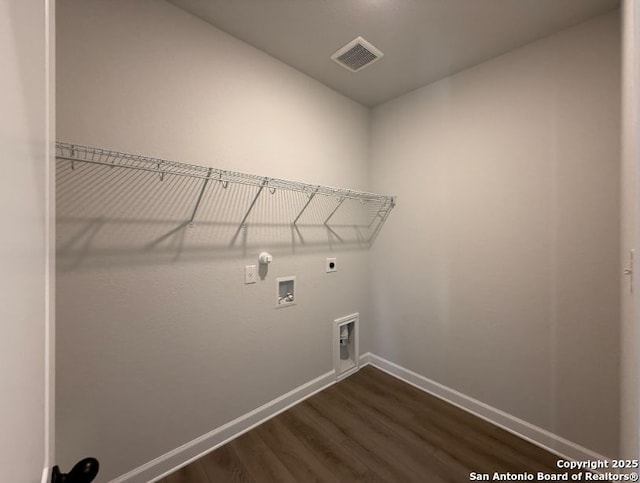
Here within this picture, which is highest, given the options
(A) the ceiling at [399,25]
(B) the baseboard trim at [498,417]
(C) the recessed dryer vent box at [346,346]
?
(A) the ceiling at [399,25]

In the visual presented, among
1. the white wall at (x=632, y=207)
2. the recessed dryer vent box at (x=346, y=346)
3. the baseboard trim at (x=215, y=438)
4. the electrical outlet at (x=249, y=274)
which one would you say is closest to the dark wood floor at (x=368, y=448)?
the baseboard trim at (x=215, y=438)

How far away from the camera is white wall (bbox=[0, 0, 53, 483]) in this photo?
9.3 inches

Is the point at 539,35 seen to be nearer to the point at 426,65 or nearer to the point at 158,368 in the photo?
the point at 426,65

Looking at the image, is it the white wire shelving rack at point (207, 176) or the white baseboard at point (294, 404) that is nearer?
the white wire shelving rack at point (207, 176)

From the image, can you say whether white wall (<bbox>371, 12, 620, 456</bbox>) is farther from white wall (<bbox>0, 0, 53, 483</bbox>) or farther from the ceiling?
white wall (<bbox>0, 0, 53, 483</bbox>)

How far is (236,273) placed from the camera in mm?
1716

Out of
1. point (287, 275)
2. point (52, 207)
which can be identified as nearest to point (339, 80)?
point (287, 275)

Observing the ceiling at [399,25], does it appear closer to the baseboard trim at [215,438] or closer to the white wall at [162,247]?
the white wall at [162,247]

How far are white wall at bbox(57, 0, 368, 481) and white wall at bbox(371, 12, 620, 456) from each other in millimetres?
1068

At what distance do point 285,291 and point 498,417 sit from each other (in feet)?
6.02

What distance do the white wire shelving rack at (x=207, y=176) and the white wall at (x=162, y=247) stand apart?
0.07m

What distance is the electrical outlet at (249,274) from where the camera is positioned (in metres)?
1.75

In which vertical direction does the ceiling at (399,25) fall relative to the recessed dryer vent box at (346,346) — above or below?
above

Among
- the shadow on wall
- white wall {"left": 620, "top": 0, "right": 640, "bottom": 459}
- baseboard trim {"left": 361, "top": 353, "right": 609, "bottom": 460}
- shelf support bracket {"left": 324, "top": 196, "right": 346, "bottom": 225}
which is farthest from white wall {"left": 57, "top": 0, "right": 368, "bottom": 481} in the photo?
white wall {"left": 620, "top": 0, "right": 640, "bottom": 459}
